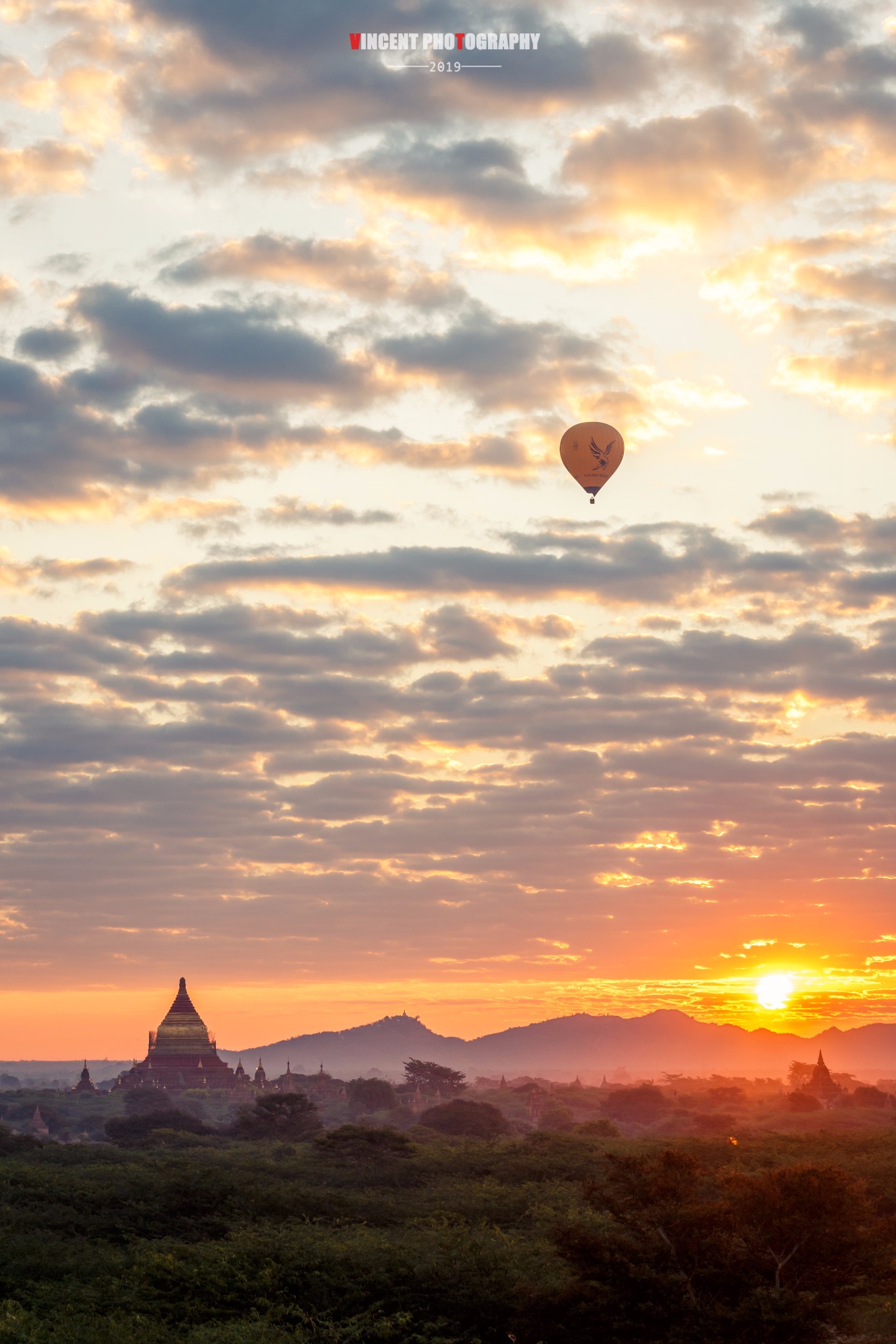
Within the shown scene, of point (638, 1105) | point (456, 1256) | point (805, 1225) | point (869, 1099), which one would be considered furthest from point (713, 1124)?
point (805, 1225)

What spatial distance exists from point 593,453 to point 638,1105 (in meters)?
118

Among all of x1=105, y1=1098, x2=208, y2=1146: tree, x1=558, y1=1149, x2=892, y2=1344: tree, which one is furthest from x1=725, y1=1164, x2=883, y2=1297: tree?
x1=105, y1=1098, x2=208, y2=1146: tree

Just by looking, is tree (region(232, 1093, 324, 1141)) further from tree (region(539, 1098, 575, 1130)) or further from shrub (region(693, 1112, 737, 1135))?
shrub (region(693, 1112, 737, 1135))

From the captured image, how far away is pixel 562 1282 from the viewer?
44.1 m

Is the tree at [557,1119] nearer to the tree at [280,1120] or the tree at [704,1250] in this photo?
the tree at [280,1120]

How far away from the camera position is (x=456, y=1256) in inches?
2044

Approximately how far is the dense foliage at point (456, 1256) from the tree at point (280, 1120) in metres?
53.8

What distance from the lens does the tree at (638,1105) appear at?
18162 cm

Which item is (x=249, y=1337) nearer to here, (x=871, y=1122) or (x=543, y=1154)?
(x=543, y=1154)

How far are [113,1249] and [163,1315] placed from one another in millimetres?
12420

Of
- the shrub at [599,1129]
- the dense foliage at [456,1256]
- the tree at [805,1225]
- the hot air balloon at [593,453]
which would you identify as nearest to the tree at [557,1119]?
the shrub at [599,1129]

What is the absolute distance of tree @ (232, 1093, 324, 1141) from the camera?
13512 cm

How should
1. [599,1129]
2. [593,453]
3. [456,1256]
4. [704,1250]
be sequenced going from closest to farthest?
1. [704,1250]
2. [456,1256]
3. [593,453]
4. [599,1129]

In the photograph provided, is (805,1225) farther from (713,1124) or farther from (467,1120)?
(713,1124)
